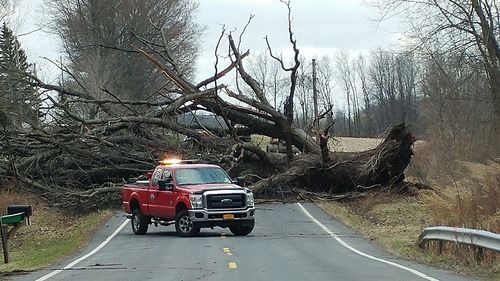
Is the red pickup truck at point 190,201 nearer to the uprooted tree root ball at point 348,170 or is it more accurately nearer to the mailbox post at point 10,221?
the mailbox post at point 10,221

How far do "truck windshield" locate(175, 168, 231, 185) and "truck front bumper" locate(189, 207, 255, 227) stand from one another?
4.93 feet

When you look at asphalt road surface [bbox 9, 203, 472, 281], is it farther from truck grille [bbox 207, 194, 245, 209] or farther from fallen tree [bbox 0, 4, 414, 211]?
fallen tree [bbox 0, 4, 414, 211]

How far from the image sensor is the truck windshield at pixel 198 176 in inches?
913

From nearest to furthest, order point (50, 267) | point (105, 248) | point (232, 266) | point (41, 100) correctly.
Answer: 1. point (232, 266)
2. point (50, 267)
3. point (105, 248)
4. point (41, 100)

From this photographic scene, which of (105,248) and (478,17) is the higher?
(478,17)

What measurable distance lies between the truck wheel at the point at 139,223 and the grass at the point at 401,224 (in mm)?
6479

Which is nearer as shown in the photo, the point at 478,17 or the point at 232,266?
the point at 232,266

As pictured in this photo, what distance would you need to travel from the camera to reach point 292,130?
113ft

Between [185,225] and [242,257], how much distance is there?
5817 millimetres

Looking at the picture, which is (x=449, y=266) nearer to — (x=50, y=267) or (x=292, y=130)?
(x=50, y=267)

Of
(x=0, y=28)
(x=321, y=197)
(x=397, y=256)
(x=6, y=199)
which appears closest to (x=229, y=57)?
(x=321, y=197)

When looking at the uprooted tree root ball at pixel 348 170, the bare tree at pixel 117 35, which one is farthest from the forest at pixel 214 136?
the bare tree at pixel 117 35

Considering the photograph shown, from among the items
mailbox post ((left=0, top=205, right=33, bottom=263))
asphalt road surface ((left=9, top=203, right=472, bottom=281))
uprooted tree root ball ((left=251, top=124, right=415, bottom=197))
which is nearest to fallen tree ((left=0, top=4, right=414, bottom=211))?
uprooted tree root ball ((left=251, top=124, right=415, bottom=197))

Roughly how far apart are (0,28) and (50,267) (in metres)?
46.9
